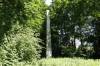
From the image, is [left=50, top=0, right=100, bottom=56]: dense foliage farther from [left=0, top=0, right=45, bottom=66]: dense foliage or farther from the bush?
the bush

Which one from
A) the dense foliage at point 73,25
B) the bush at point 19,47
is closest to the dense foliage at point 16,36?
the bush at point 19,47

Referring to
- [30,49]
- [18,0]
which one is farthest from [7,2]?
[30,49]

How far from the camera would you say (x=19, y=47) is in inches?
721

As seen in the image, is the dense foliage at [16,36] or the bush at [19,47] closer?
the bush at [19,47]

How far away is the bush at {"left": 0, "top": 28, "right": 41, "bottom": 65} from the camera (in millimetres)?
17469

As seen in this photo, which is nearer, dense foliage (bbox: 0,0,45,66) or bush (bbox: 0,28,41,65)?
bush (bbox: 0,28,41,65)

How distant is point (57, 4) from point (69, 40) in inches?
163

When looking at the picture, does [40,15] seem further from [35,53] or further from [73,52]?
[35,53]

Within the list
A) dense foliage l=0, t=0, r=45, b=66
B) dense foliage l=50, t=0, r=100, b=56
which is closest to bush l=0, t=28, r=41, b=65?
dense foliage l=0, t=0, r=45, b=66

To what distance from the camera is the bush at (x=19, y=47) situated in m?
17.5

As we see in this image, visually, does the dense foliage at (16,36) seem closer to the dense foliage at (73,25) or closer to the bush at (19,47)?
the bush at (19,47)

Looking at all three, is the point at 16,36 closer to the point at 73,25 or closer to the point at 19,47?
the point at 19,47

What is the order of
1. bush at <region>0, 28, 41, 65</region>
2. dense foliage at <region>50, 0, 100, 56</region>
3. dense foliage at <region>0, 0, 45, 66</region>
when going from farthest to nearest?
dense foliage at <region>50, 0, 100, 56</region>
dense foliage at <region>0, 0, 45, 66</region>
bush at <region>0, 28, 41, 65</region>

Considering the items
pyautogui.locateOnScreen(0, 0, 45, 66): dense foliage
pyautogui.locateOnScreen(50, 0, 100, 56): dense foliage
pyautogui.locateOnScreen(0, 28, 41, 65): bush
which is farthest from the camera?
pyautogui.locateOnScreen(50, 0, 100, 56): dense foliage
